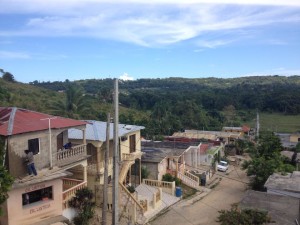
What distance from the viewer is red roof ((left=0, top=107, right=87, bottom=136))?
14.8 m

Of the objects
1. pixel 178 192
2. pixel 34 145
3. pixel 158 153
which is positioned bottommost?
pixel 178 192

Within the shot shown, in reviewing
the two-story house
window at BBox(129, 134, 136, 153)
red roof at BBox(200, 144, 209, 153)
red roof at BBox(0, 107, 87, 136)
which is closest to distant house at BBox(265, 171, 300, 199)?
window at BBox(129, 134, 136, 153)

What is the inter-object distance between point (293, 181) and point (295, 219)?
7597 mm

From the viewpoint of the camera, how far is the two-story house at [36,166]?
1461 cm

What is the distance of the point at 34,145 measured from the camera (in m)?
15.8

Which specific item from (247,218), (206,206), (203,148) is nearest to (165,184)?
(206,206)

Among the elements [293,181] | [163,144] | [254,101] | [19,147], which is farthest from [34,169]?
[254,101]

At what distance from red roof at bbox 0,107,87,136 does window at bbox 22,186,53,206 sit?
9.75 feet

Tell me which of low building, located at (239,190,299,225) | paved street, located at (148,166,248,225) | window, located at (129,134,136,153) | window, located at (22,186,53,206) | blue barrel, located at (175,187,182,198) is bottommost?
paved street, located at (148,166,248,225)

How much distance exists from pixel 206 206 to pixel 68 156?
37.3 ft

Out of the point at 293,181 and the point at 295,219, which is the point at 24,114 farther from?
the point at 293,181

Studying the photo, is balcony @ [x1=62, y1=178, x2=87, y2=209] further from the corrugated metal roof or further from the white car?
the white car

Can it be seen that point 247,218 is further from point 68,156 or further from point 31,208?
point 31,208

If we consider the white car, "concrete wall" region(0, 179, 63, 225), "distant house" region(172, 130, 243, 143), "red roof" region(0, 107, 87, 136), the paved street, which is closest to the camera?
"concrete wall" region(0, 179, 63, 225)
